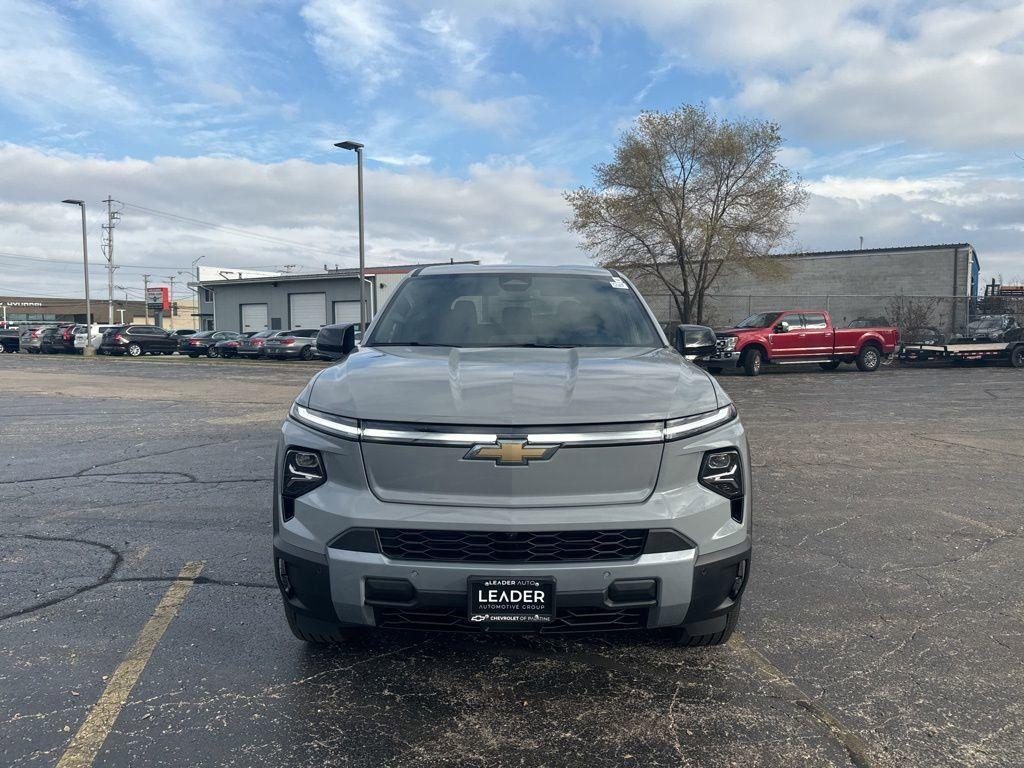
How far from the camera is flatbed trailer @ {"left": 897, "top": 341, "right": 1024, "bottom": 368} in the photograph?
72.7 feet

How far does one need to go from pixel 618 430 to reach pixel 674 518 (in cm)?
37

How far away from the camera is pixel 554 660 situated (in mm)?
3260

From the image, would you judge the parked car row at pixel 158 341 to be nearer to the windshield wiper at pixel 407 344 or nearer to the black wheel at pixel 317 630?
the windshield wiper at pixel 407 344

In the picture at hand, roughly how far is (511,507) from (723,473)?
819 millimetres

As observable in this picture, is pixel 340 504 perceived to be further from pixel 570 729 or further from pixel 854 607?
pixel 854 607

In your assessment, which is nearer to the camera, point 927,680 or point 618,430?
point 618,430

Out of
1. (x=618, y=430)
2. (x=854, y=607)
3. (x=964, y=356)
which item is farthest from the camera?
(x=964, y=356)

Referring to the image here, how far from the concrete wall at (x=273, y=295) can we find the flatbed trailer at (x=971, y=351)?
31009 millimetres

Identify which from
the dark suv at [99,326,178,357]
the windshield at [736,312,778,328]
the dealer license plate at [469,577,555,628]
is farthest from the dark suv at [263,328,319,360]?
the dealer license plate at [469,577,555,628]

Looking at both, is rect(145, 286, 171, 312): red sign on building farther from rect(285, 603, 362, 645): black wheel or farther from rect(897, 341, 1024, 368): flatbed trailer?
rect(285, 603, 362, 645): black wheel

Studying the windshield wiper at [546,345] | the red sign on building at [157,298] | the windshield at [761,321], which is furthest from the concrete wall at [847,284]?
the red sign on building at [157,298]

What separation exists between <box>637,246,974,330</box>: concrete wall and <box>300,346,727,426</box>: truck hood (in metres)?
28.6

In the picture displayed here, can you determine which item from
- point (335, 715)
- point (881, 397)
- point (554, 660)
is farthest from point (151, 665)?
point (881, 397)

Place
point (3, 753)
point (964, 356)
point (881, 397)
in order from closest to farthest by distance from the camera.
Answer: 1. point (3, 753)
2. point (881, 397)
3. point (964, 356)
